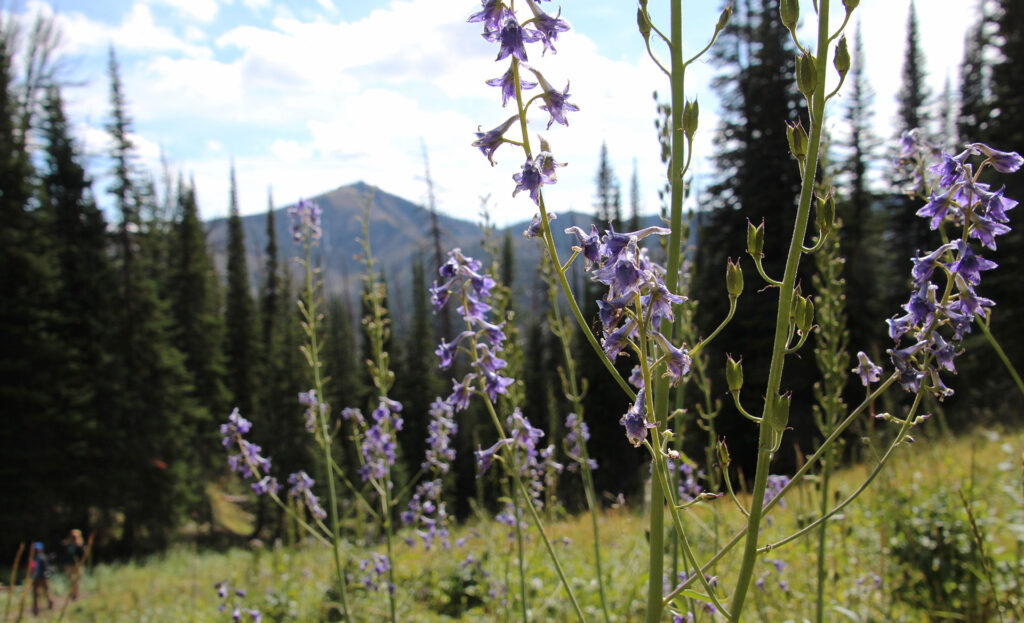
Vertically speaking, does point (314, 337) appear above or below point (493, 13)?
below

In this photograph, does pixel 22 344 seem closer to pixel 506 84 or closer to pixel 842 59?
pixel 506 84

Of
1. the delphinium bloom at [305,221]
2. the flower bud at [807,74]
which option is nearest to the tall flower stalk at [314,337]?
the delphinium bloom at [305,221]

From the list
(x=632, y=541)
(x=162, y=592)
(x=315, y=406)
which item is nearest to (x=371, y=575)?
(x=315, y=406)

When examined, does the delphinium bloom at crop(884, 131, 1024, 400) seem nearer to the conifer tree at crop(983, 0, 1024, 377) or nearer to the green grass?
the green grass

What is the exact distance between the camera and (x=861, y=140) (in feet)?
91.1

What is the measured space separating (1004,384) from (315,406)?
20952mm

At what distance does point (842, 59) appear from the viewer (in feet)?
4.45

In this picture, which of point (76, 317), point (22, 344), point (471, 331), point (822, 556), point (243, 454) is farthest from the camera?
point (76, 317)

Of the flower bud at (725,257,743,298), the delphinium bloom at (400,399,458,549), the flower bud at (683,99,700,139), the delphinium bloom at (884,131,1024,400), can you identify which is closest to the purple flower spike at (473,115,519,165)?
the flower bud at (683,99,700,139)

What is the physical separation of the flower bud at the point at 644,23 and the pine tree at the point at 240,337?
45.9 m

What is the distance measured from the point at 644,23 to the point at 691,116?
264 millimetres

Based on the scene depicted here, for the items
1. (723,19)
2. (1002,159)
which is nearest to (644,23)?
(723,19)

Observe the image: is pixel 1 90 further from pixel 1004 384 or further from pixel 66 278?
pixel 1004 384

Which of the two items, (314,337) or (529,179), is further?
(314,337)
